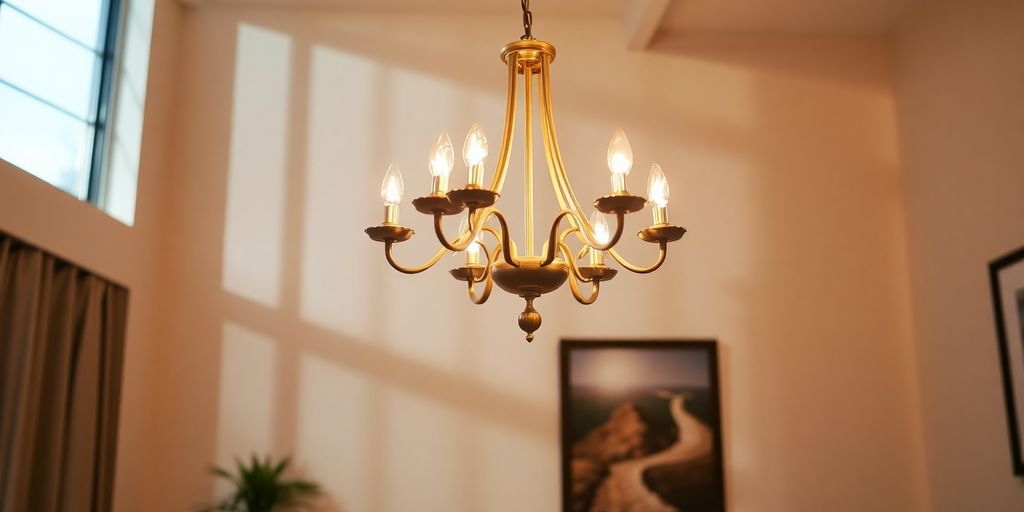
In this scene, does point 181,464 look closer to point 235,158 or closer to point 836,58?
point 235,158

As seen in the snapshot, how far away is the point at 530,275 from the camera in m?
2.37

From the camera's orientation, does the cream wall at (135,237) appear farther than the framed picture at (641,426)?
No

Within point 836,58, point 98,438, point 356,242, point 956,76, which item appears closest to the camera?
point 98,438

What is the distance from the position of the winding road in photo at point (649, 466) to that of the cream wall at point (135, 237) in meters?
2.12

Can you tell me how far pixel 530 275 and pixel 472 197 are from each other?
1.12 feet

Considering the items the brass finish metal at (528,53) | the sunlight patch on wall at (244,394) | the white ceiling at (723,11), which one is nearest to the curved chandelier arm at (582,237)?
the brass finish metal at (528,53)

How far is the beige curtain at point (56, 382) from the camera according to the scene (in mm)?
3545

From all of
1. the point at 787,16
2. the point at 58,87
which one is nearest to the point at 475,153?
the point at 58,87

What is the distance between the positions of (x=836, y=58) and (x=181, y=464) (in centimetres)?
386

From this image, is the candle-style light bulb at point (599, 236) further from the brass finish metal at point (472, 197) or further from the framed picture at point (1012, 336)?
the framed picture at point (1012, 336)

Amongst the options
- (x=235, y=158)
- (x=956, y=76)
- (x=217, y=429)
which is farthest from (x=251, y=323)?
(x=956, y=76)

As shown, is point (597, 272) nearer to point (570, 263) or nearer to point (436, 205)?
point (570, 263)

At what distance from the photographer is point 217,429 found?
4.57 meters

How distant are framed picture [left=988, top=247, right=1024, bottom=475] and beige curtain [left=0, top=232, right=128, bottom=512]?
3.73 m
